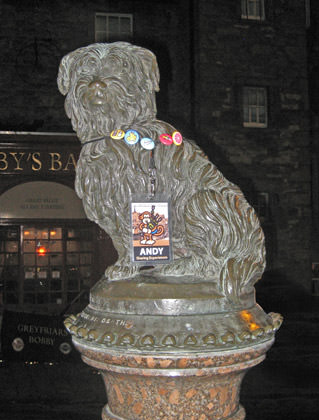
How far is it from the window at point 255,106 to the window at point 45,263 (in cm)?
533

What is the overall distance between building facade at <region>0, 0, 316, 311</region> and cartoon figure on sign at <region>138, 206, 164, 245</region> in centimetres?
899

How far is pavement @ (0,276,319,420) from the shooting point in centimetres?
519

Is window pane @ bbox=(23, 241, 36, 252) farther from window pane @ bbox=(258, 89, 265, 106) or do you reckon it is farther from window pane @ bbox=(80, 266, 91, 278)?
window pane @ bbox=(258, 89, 265, 106)

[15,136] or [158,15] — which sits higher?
[158,15]

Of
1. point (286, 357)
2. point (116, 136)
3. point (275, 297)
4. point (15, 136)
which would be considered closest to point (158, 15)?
point (15, 136)

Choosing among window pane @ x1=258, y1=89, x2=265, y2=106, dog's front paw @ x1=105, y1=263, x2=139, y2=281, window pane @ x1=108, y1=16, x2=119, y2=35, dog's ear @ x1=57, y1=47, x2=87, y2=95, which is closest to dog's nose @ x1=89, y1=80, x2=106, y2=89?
dog's ear @ x1=57, y1=47, x2=87, y2=95

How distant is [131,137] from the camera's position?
2221mm

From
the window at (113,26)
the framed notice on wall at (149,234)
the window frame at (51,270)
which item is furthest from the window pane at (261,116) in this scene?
the framed notice on wall at (149,234)

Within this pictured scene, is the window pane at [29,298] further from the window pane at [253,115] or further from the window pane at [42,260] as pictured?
the window pane at [253,115]

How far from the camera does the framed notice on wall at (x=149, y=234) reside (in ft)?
6.99

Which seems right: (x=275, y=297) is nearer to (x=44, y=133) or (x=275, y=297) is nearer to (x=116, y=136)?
(x=44, y=133)

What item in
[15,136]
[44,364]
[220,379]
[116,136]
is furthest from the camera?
[15,136]

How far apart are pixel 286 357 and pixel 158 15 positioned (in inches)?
362

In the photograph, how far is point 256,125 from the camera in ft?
41.5
